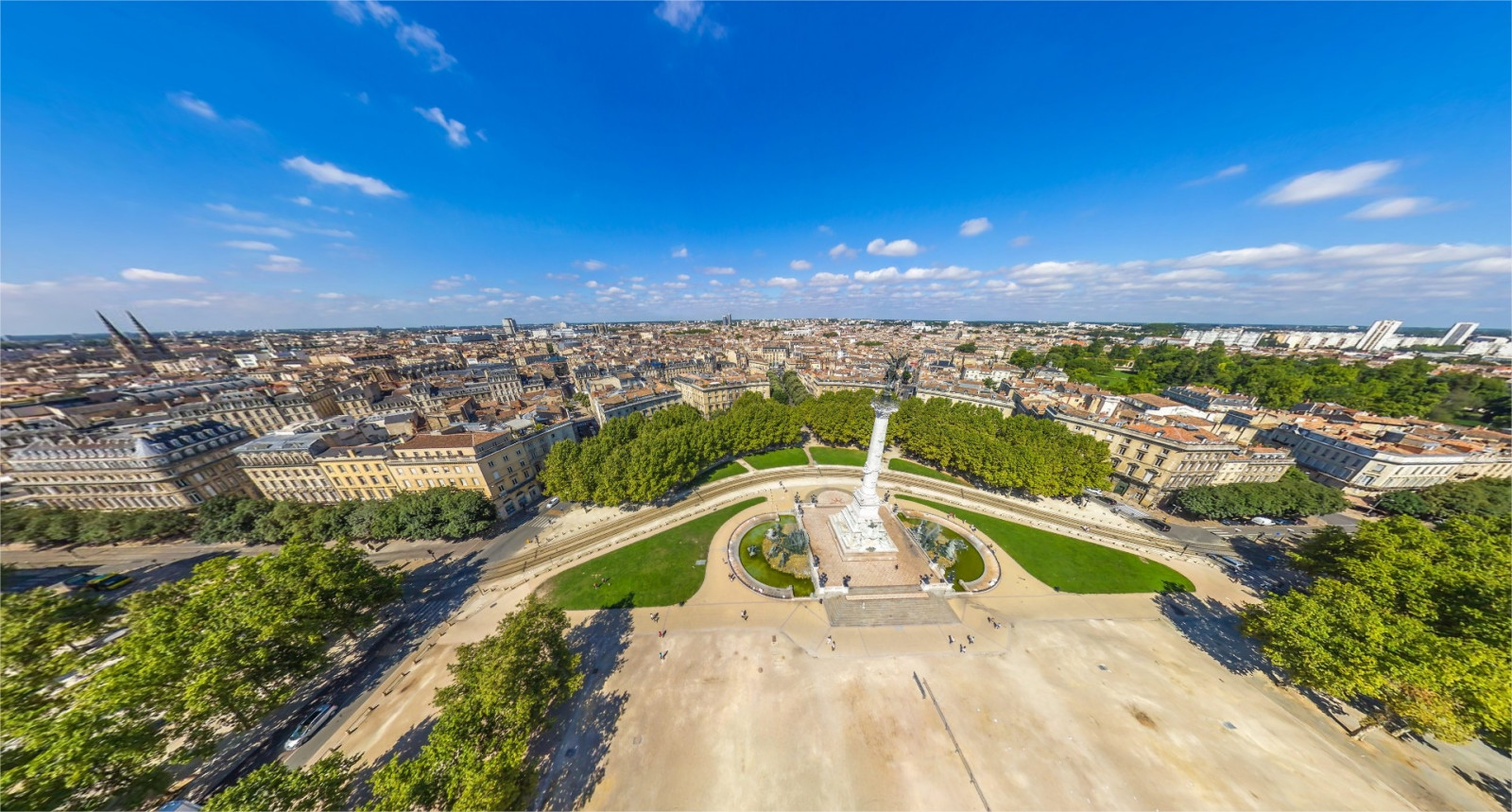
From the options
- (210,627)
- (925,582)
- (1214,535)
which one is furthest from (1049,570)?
(210,627)

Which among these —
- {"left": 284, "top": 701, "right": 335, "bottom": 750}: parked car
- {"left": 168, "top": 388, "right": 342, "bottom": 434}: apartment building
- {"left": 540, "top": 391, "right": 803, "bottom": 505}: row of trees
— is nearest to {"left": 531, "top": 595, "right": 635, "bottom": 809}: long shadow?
{"left": 284, "top": 701, "right": 335, "bottom": 750}: parked car

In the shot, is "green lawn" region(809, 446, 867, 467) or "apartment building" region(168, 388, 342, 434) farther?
"apartment building" region(168, 388, 342, 434)

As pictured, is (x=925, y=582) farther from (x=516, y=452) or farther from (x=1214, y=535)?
(x=516, y=452)

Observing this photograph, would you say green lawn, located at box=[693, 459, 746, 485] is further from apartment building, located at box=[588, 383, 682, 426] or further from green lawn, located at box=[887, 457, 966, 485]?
green lawn, located at box=[887, 457, 966, 485]

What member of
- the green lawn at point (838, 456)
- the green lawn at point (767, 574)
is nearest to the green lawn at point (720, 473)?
the green lawn at point (838, 456)

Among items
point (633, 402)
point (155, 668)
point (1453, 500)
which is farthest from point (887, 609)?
point (1453, 500)

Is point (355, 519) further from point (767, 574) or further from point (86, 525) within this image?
point (767, 574)
